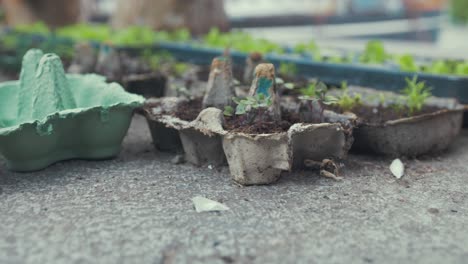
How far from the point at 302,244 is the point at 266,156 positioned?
1.57ft

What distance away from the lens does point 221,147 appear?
88.3 inches

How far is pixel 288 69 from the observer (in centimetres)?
331

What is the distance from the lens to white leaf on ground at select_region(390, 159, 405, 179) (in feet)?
7.25

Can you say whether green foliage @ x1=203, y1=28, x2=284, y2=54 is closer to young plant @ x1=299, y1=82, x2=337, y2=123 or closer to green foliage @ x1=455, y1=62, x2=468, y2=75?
green foliage @ x1=455, y1=62, x2=468, y2=75

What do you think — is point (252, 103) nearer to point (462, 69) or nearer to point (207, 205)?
point (207, 205)

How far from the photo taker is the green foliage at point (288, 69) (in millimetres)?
3272

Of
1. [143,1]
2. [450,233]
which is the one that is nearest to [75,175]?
[450,233]

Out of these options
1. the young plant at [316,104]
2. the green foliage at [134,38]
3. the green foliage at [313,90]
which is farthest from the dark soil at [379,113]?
the green foliage at [134,38]

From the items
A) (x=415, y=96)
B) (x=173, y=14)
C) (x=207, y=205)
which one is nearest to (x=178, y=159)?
(x=207, y=205)

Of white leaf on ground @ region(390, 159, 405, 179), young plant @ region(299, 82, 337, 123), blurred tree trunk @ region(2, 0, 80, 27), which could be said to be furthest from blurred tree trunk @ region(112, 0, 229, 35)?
white leaf on ground @ region(390, 159, 405, 179)

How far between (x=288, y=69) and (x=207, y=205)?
1.65 meters

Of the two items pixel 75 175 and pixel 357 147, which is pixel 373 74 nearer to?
pixel 357 147

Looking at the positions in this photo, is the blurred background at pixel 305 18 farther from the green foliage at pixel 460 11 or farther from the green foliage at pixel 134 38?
the green foliage at pixel 134 38

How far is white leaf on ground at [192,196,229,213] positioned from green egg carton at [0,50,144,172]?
61 cm
